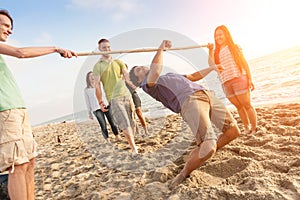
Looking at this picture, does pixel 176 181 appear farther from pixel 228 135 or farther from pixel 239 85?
pixel 239 85

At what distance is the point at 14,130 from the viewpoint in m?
2.10

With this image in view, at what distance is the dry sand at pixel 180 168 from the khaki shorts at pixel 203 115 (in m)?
0.44

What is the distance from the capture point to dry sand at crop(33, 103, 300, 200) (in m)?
2.25

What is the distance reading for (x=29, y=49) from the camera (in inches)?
87.1

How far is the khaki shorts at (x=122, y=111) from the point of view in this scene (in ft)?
13.6

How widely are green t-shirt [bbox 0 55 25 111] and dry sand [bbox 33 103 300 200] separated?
133cm

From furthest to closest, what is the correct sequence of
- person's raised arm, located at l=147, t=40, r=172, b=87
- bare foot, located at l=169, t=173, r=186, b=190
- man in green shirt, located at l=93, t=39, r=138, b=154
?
1. man in green shirt, located at l=93, t=39, r=138, b=154
2. person's raised arm, located at l=147, t=40, r=172, b=87
3. bare foot, located at l=169, t=173, r=186, b=190

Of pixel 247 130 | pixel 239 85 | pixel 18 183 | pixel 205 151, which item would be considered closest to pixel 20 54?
pixel 18 183

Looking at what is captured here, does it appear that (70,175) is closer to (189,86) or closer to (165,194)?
(165,194)

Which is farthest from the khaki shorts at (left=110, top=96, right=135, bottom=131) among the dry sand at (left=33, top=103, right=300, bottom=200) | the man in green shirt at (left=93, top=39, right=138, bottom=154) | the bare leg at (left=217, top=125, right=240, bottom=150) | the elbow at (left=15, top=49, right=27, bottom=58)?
the elbow at (left=15, top=49, right=27, bottom=58)

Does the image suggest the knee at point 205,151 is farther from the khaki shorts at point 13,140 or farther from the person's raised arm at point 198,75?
the khaki shorts at point 13,140

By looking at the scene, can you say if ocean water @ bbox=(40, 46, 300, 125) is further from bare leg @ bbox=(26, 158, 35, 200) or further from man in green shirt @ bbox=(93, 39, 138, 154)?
bare leg @ bbox=(26, 158, 35, 200)

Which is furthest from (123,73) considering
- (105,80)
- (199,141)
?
(199,141)

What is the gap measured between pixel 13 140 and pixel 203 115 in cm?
186
